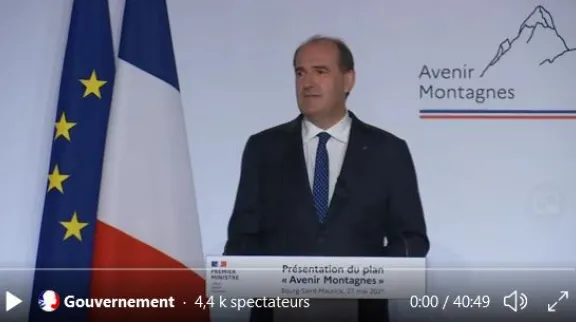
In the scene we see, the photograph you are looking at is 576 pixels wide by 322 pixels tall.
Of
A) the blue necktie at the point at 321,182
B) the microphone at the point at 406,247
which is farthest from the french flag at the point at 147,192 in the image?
the microphone at the point at 406,247

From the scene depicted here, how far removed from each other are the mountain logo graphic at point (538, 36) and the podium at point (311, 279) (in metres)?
0.47

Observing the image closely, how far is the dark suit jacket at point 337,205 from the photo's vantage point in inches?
69.0

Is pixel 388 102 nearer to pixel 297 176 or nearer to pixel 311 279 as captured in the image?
pixel 297 176

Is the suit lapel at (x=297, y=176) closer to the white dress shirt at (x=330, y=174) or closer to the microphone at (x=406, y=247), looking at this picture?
the white dress shirt at (x=330, y=174)

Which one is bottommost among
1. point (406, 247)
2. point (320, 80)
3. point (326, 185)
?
point (406, 247)

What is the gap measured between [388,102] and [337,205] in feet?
0.80

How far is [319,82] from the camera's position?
180cm

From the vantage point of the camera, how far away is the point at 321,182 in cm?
177

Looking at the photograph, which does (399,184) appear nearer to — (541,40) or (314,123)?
(314,123)

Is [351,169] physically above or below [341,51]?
below

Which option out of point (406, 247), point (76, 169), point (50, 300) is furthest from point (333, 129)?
point (50, 300)

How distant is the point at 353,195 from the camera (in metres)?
1.76

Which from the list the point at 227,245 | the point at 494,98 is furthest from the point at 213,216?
the point at 494,98
